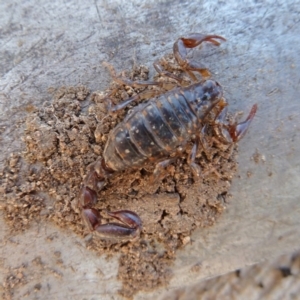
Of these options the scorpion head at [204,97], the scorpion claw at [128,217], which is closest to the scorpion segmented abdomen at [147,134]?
the scorpion head at [204,97]

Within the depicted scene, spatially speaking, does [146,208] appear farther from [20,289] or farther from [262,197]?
[20,289]

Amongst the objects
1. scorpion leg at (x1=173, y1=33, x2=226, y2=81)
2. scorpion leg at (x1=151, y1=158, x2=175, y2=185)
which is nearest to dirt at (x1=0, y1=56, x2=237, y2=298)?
scorpion leg at (x1=151, y1=158, x2=175, y2=185)

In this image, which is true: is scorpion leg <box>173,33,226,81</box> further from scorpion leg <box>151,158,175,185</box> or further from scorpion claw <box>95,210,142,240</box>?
scorpion claw <box>95,210,142,240</box>

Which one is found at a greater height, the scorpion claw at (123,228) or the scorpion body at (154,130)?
the scorpion body at (154,130)

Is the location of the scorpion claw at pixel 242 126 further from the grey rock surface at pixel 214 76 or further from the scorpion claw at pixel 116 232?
the scorpion claw at pixel 116 232

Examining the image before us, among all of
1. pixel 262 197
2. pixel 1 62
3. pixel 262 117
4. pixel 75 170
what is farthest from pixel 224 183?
pixel 1 62

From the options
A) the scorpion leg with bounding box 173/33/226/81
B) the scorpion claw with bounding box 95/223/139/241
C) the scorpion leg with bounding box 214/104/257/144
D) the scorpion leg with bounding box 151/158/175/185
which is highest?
the scorpion leg with bounding box 173/33/226/81

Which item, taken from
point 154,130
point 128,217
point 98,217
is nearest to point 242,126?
point 154,130

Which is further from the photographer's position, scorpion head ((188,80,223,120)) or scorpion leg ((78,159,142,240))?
scorpion head ((188,80,223,120))

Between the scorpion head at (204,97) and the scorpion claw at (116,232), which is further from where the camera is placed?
the scorpion head at (204,97)
